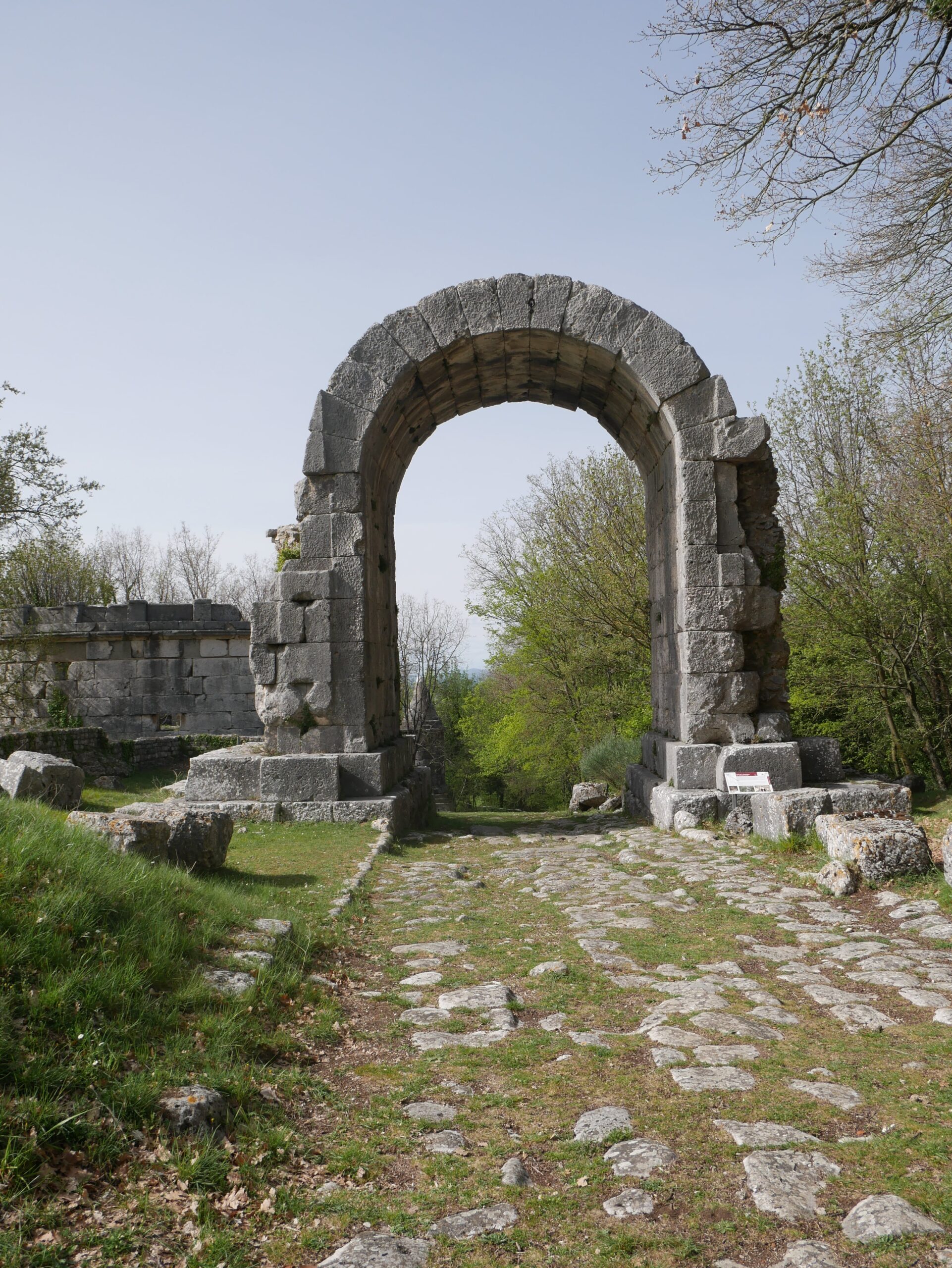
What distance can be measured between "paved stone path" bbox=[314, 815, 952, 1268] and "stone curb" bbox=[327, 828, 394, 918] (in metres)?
0.24

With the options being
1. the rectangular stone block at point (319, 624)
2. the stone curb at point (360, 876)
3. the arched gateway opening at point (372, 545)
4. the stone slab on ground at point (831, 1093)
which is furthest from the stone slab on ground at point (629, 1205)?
the rectangular stone block at point (319, 624)

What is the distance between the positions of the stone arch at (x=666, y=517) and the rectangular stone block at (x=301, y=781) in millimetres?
319

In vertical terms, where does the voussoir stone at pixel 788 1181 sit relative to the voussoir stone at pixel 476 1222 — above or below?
above

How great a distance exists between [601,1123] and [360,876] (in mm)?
4206

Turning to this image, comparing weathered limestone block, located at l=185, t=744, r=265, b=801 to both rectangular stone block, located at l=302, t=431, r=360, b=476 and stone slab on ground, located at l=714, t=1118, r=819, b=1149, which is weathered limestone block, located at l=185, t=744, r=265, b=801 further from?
stone slab on ground, located at l=714, t=1118, r=819, b=1149

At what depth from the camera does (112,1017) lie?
10.9ft

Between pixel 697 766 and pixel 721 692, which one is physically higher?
pixel 721 692

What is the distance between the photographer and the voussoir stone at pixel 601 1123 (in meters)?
2.99

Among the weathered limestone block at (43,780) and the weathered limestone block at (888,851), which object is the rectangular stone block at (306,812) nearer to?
the weathered limestone block at (43,780)

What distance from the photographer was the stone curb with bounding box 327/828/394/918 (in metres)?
6.06

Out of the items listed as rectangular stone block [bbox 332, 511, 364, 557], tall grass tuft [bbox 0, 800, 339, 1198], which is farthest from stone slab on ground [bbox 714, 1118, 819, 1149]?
rectangular stone block [bbox 332, 511, 364, 557]

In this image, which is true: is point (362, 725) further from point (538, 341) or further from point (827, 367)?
point (827, 367)

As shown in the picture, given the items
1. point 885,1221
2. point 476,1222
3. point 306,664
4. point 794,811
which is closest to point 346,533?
point 306,664

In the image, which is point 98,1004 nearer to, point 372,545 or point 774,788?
point 774,788
